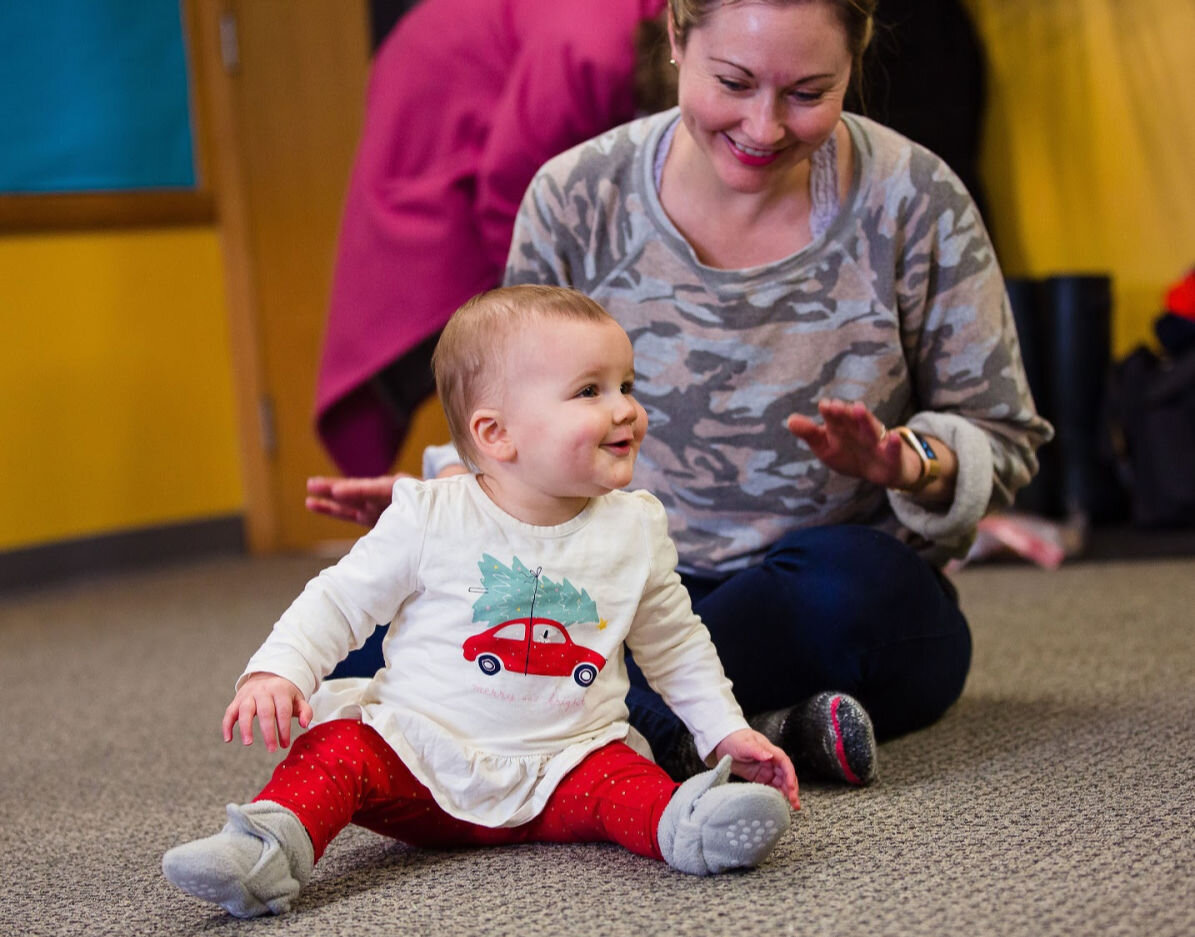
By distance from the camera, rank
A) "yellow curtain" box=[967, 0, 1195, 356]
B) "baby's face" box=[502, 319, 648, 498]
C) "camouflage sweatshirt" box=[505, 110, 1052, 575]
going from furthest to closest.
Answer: "yellow curtain" box=[967, 0, 1195, 356] → "camouflage sweatshirt" box=[505, 110, 1052, 575] → "baby's face" box=[502, 319, 648, 498]

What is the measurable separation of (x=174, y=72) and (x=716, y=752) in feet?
7.75

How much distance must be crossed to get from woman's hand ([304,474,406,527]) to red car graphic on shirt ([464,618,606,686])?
21 cm

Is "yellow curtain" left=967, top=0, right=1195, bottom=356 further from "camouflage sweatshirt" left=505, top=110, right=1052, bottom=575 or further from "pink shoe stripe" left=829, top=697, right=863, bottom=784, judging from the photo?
"pink shoe stripe" left=829, top=697, right=863, bottom=784

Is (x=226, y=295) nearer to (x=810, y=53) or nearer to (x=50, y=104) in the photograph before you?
(x=50, y=104)

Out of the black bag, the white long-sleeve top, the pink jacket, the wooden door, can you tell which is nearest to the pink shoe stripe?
the white long-sleeve top

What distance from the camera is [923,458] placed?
1157 mm

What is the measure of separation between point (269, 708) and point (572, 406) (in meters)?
0.27

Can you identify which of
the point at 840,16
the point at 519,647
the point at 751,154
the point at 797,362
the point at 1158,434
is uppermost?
the point at 840,16

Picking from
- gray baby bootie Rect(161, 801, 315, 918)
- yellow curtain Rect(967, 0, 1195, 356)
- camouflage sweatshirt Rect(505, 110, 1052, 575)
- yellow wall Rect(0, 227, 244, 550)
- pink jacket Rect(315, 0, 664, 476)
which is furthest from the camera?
yellow wall Rect(0, 227, 244, 550)

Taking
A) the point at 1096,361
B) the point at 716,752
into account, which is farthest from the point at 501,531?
the point at 1096,361

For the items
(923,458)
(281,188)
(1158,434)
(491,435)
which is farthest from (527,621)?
(281,188)

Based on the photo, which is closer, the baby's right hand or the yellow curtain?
the baby's right hand

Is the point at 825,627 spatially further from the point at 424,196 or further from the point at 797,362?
the point at 424,196

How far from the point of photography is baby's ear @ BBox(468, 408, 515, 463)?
0.99 m
